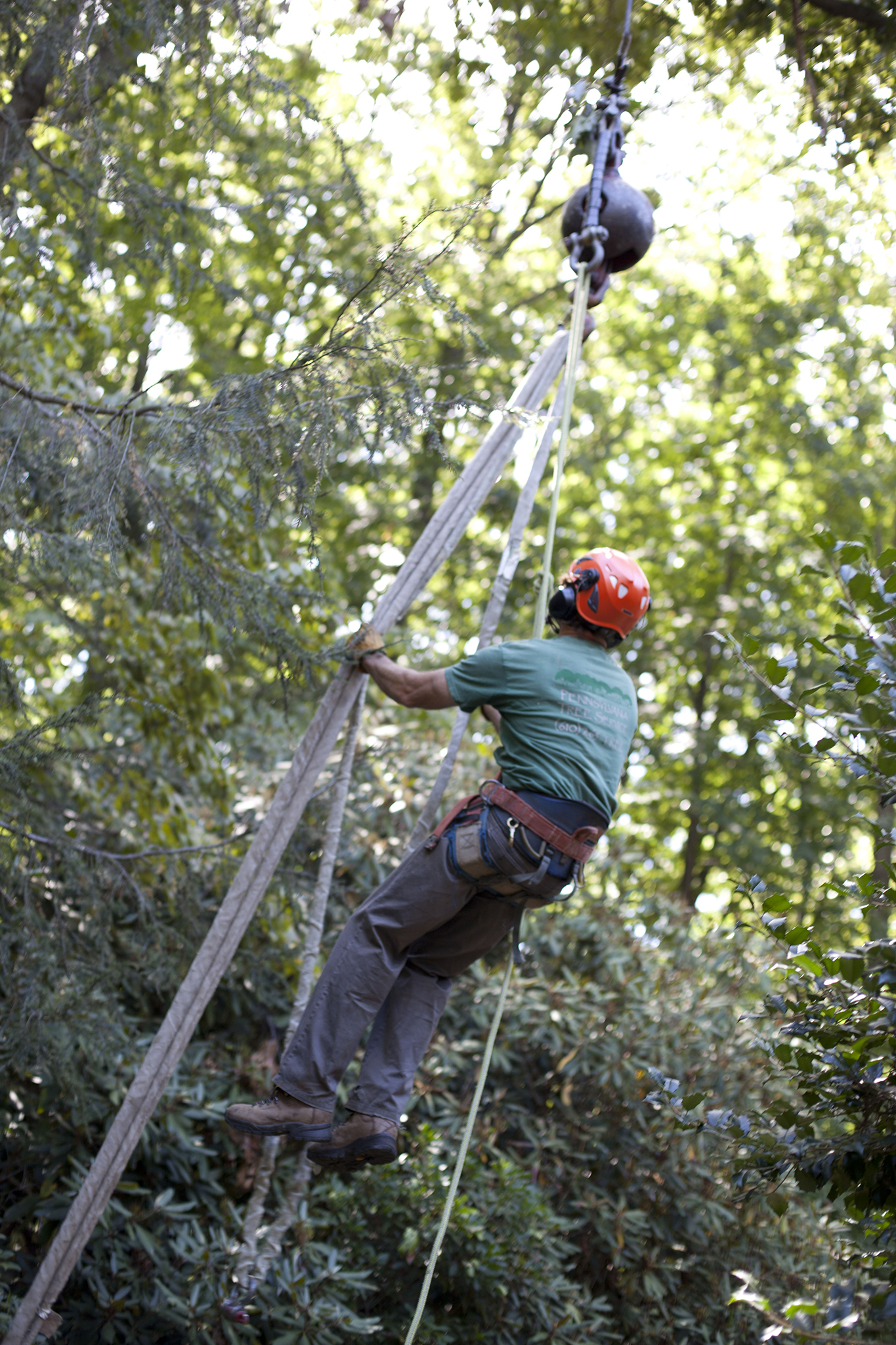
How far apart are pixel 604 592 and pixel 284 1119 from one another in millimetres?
1714

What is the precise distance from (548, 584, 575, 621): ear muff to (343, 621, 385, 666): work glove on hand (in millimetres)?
524

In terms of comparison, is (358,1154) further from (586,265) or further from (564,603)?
(586,265)

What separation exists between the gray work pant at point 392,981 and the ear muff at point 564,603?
67 centimetres

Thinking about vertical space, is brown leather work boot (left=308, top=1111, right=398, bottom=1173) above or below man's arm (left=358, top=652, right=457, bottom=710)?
below

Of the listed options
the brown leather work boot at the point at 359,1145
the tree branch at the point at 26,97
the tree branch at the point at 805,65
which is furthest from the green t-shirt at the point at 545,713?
the tree branch at the point at 805,65

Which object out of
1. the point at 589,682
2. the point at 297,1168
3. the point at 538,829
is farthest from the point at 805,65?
the point at 297,1168

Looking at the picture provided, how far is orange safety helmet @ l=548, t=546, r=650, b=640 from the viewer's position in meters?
3.24

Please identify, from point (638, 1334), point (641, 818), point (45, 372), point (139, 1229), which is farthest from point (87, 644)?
point (641, 818)

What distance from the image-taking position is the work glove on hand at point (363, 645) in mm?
3340

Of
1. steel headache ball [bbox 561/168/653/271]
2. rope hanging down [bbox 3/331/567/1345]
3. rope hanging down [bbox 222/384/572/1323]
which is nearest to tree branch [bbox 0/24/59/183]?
steel headache ball [bbox 561/168/653/271]

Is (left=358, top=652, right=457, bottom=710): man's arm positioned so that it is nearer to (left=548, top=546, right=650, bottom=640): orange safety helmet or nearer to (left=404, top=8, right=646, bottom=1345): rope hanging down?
(left=404, top=8, right=646, bottom=1345): rope hanging down

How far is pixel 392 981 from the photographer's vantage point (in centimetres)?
313

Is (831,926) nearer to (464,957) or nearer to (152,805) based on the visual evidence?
(152,805)

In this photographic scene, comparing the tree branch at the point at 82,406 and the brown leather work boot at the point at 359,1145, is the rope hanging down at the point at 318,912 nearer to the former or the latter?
the brown leather work boot at the point at 359,1145
